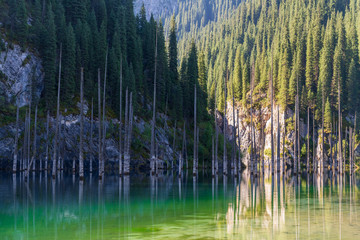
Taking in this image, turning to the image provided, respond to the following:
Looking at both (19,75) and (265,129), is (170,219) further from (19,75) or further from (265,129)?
(265,129)

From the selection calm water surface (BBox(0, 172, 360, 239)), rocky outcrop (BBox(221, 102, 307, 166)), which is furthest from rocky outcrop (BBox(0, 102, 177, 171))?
calm water surface (BBox(0, 172, 360, 239))

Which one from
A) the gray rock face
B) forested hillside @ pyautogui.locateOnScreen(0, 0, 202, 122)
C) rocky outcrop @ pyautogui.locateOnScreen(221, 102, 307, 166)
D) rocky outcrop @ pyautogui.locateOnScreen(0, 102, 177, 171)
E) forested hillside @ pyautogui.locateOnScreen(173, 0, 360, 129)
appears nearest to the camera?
rocky outcrop @ pyautogui.locateOnScreen(0, 102, 177, 171)

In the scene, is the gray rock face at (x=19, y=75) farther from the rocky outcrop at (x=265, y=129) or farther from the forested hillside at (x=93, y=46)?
the rocky outcrop at (x=265, y=129)

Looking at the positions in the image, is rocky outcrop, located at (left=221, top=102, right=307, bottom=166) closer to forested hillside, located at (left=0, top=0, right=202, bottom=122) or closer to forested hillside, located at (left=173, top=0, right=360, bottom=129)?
forested hillside, located at (left=173, top=0, right=360, bottom=129)

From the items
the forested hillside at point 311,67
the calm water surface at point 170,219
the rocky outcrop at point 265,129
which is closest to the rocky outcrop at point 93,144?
the forested hillside at point 311,67

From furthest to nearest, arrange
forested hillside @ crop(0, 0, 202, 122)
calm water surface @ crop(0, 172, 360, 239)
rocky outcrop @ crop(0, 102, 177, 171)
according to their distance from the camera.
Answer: forested hillside @ crop(0, 0, 202, 122)
rocky outcrop @ crop(0, 102, 177, 171)
calm water surface @ crop(0, 172, 360, 239)

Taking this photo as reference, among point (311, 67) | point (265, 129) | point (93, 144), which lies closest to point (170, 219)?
point (93, 144)

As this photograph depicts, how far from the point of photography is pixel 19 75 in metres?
66.6

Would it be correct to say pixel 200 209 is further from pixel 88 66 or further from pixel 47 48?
pixel 88 66

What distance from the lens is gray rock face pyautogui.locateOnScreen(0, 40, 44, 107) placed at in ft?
211

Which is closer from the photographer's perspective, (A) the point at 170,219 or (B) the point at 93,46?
(A) the point at 170,219

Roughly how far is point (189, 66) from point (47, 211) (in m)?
81.2

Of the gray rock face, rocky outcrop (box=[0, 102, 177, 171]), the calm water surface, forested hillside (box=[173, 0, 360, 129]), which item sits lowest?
the calm water surface

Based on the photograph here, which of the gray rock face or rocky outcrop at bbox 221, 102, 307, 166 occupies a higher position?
the gray rock face
